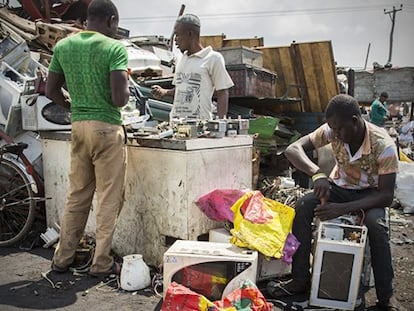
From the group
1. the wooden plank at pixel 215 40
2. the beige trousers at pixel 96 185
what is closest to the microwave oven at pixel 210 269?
the beige trousers at pixel 96 185

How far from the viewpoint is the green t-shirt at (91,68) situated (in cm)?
298

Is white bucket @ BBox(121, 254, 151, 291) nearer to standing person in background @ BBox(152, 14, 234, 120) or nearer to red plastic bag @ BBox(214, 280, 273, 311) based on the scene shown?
red plastic bag @ BBox(214, 280, 273, 311)

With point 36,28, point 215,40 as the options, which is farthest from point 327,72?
point 36,28

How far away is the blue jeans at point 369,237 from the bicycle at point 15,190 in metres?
2.50

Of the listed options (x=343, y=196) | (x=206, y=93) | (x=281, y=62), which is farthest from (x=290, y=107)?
(x=343, y=196)

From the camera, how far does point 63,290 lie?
3041mm

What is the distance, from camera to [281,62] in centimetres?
726

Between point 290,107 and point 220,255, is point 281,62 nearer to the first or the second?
point 290,107

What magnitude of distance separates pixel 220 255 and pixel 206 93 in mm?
1630

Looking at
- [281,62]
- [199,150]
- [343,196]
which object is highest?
[281,62]

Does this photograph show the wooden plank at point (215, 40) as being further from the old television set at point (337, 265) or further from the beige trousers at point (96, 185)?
the old television set at point (337, 265)

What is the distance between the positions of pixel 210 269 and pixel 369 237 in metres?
1.11

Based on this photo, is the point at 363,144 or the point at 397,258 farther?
the point at 397,258

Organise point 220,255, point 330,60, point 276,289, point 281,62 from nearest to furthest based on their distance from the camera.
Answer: point 220,255 < point 276,289 < point 330,60 < point 281,62
